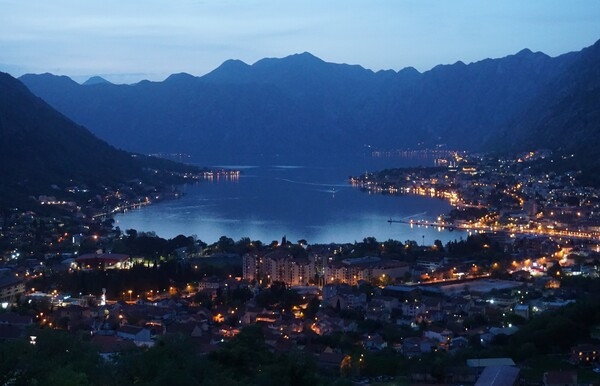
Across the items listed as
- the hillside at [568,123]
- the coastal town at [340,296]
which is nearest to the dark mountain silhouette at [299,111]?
the hillside at [568,123]

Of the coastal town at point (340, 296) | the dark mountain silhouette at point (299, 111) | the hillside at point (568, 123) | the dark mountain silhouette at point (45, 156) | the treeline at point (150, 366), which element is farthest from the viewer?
the dark mountain silhouette at point (299, 111)

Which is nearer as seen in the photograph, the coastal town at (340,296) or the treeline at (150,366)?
the treeline at (150,366)

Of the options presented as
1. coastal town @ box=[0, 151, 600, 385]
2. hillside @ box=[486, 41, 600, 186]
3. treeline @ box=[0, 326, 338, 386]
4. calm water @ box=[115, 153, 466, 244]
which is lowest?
calm water @ box=[115, 153, 466, 244]

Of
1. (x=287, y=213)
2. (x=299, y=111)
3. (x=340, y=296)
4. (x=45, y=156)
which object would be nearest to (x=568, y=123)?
(x=287, y=213)

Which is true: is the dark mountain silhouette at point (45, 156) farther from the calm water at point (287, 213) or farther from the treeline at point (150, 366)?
the treeline at point (150, 366)

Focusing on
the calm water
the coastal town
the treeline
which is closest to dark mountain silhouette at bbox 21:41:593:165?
the calm water

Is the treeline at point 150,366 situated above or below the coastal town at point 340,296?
above

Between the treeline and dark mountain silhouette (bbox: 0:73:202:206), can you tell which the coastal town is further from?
dark mountain silhouette (bbox: 0:73:202:206)
